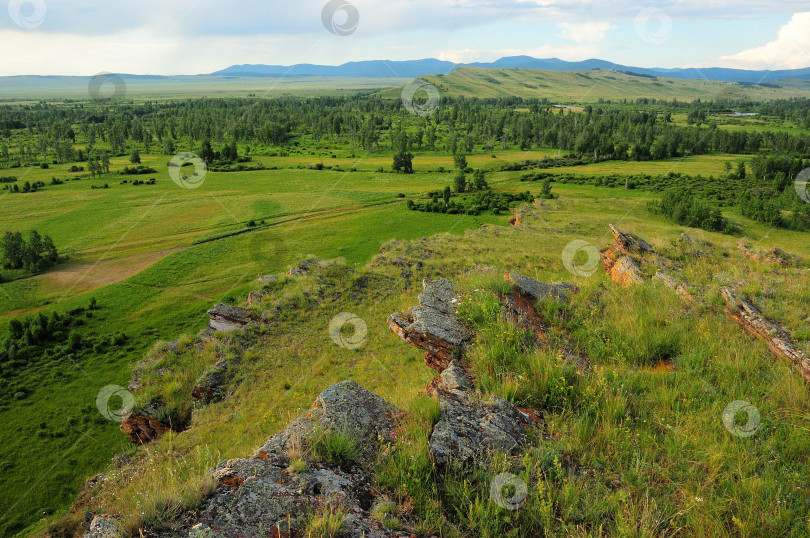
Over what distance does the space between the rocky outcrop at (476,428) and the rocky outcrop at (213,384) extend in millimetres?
14620

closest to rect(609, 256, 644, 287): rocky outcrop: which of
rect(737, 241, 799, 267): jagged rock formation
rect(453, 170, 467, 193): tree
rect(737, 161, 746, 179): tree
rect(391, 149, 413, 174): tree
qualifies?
rect(737, 241, 799, 267): jagged rock formation

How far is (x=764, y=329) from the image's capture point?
337 inches

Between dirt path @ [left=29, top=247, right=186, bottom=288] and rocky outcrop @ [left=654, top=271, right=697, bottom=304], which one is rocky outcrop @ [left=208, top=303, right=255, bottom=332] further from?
dirt path @ [left=29, top=247, right=186, bottom=288]

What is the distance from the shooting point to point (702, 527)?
439 cm

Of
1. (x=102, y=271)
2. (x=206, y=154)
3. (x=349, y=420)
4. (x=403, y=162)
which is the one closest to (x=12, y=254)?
(x=102, y=271)

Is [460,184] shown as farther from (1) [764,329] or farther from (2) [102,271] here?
(1) [764,329]

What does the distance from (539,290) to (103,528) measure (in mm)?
10563

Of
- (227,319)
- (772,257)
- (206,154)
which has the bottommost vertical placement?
(227,319)

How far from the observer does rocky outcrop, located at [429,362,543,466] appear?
5.59 m

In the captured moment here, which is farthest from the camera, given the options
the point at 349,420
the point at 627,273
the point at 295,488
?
the point at 627,273

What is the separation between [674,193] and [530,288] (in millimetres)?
68594

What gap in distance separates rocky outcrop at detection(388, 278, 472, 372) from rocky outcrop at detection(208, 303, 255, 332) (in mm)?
15563

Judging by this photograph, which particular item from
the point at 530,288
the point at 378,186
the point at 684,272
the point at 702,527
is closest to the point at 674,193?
the point at 378,186

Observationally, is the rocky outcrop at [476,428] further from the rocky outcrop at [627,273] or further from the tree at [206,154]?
the tree at [206,154]
